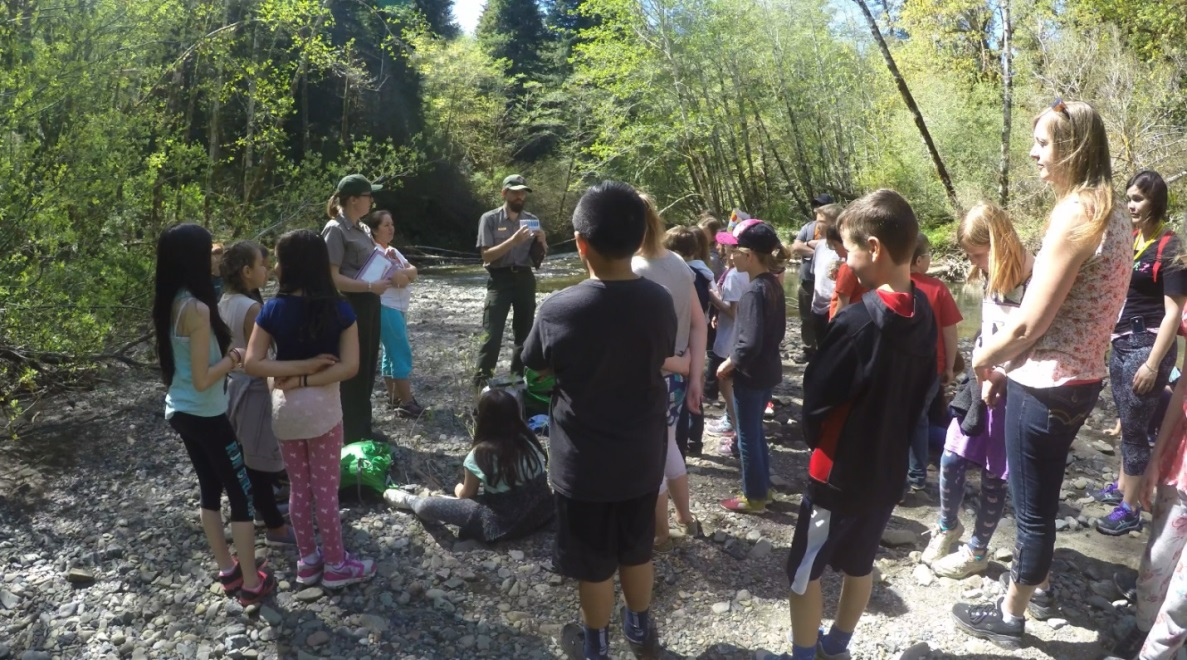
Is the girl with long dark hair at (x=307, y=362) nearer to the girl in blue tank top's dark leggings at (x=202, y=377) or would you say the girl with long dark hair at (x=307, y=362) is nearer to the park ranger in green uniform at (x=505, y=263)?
the girl in blue tank top's dark leggings at (x=202, y=377)

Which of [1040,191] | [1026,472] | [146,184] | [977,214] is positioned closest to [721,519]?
[1026,472]

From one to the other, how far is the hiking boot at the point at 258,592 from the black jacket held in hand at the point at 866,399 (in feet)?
7.55

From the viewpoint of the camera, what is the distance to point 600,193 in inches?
100

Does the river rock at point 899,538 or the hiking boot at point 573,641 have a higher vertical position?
the river rock at point 899,538

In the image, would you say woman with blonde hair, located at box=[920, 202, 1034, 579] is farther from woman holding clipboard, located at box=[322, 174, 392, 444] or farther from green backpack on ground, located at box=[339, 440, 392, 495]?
woman holding clipboard, located at box=[322, 174, 392, 444]

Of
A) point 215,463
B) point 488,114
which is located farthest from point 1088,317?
point 488,114

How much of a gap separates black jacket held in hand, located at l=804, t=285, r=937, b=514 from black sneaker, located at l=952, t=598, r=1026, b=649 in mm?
910

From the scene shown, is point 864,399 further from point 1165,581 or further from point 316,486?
point 316,486

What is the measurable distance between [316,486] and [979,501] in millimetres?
2939

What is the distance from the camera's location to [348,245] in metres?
4.72

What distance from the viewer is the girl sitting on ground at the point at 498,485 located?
3686 mm

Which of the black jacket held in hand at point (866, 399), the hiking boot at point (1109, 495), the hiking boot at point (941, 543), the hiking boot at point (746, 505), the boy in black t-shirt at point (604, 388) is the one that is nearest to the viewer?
the black jacket held in hand at point (866, 399)

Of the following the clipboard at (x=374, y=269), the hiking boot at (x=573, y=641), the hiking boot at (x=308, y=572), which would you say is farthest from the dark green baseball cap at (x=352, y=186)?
the hiking boot at (x=573, y=641)

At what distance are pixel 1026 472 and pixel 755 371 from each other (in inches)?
55.8
